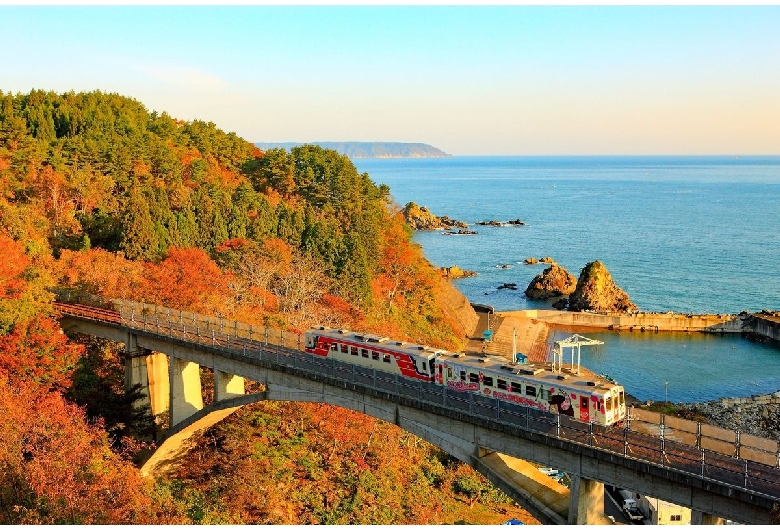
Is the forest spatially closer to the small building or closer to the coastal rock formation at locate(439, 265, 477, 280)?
the small building

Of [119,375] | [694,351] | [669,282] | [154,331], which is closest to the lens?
[154,331]

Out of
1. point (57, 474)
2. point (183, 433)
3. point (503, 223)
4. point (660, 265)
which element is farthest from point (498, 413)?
point (503, 223)

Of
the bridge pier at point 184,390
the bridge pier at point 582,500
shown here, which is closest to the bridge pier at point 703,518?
the bridge pier at point 582,500

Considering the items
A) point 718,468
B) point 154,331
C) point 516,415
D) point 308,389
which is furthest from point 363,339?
point 718,468

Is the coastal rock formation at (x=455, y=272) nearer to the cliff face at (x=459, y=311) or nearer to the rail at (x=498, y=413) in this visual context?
the cliff face at (x=459, y=311)

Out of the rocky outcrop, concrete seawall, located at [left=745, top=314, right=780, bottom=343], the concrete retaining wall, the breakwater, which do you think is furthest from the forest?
the rocky outcrop

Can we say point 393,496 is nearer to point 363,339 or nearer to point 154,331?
point 363,339

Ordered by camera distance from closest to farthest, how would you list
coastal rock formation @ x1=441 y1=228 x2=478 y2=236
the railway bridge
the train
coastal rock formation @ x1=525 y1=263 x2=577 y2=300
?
the railway bridge < the train < coastal rock formation @ x1=525 y1=263 x2=577 y2=300 < coastal rock formation @ x1=441 y1=228 x2=478 y2=236
